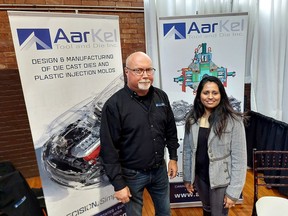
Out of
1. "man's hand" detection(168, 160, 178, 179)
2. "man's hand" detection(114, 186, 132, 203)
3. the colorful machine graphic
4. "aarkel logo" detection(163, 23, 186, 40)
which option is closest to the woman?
"man's hand" detection(168, 160, 178, 179)

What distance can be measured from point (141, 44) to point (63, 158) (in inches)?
71.0

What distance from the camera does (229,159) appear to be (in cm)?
144

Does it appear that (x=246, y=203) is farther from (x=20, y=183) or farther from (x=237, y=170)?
(x=20, y=183)

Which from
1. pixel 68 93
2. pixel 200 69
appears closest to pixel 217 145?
pixel 200 69

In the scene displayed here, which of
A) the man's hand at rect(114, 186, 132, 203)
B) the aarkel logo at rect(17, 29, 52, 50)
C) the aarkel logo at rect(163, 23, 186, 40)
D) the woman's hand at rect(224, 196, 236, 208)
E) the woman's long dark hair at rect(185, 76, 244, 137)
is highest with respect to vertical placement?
the aarkel logo at rect(163, 23, 186, 40)

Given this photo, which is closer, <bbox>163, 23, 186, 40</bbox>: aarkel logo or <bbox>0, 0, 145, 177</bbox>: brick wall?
<bbox>163, 23, 186, 40</bbox>: aarkel logo

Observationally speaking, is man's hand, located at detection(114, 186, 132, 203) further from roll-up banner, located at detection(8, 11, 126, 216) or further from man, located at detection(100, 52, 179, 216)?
roll-up banner, located at detection(8, 11, 126, 216)

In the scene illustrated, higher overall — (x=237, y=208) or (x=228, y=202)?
(x=228, y=202)

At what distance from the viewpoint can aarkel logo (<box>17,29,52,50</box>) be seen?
142cm

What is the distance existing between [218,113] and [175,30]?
3.20 feet

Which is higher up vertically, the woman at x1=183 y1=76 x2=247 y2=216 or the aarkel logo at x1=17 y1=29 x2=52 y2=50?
the aarkel logo at x1=17 y1=29 x2=52 y2=50

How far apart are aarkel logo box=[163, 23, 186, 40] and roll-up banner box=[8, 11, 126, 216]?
1.54 ft

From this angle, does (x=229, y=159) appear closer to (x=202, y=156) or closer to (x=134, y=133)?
(x=202, y=156)

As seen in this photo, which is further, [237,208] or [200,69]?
[237,208]
